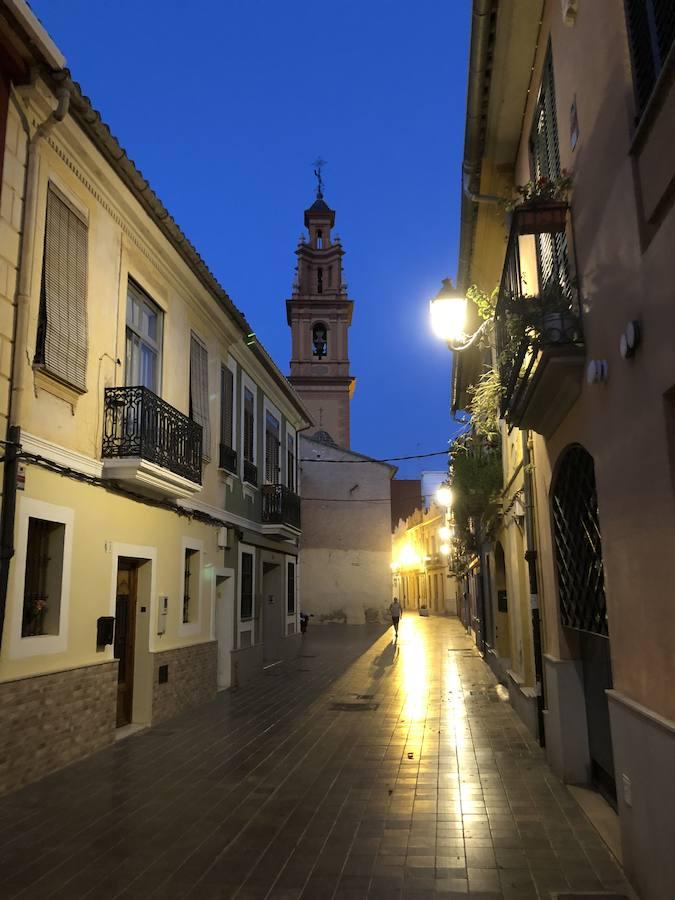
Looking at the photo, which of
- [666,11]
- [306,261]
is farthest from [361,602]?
[666,11]

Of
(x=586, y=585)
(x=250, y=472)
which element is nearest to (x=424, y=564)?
(x=250, y=472)

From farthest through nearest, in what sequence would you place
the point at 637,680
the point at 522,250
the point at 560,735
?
the point at 522,250 < the point at 560,735 < the point at 637,680

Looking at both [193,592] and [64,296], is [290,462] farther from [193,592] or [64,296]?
[64,296]

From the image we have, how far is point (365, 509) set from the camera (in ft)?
116

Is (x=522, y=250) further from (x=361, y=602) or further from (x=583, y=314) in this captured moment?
(x=361, y=602)

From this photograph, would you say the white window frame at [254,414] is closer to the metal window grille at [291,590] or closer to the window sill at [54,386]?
the metal window grille at [291,590]

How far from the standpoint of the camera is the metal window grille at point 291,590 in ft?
66.6

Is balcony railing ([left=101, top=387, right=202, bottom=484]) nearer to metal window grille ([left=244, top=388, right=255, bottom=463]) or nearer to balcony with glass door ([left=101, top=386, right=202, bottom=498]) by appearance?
balcony with glass door ([left=101, top=386, right=202, bottom=498])

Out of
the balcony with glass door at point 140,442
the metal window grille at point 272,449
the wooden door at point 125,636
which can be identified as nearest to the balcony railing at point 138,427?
the balcony with glass door at point 140,442

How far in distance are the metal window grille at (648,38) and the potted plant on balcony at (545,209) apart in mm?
1646

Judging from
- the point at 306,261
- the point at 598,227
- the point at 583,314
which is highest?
the point at 306,261

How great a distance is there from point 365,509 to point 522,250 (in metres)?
27.5

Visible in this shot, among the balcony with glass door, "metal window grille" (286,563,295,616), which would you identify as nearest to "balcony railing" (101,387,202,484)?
the balcony with glass door

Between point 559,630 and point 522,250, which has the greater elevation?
point 522,250
